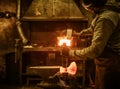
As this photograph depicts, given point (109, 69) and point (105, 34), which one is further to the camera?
point (109, 69)

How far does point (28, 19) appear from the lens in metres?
8.52

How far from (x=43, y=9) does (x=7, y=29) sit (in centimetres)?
166

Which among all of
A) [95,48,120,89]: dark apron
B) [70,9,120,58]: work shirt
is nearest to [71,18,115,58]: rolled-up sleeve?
[70,9,120,58]: work shirt

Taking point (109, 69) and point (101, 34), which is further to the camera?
point (109, 69)

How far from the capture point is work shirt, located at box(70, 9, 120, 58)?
4.23 m

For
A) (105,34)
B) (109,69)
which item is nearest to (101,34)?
(105,34)

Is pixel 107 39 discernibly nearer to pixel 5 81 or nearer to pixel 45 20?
pixel 45 20

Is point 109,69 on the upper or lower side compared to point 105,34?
lower

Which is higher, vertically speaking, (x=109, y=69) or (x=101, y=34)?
(x=101, y=34)

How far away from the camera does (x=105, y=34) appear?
13.9ft

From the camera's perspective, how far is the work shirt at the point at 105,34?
4.23 meters

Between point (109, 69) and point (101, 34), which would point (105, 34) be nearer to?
point (101, 34)

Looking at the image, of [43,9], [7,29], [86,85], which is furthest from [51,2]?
[86,85]

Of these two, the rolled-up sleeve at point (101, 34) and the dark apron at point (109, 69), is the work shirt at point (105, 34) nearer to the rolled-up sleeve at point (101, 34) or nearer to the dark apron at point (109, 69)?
the rolled-up sleeve at point (101, 34)
